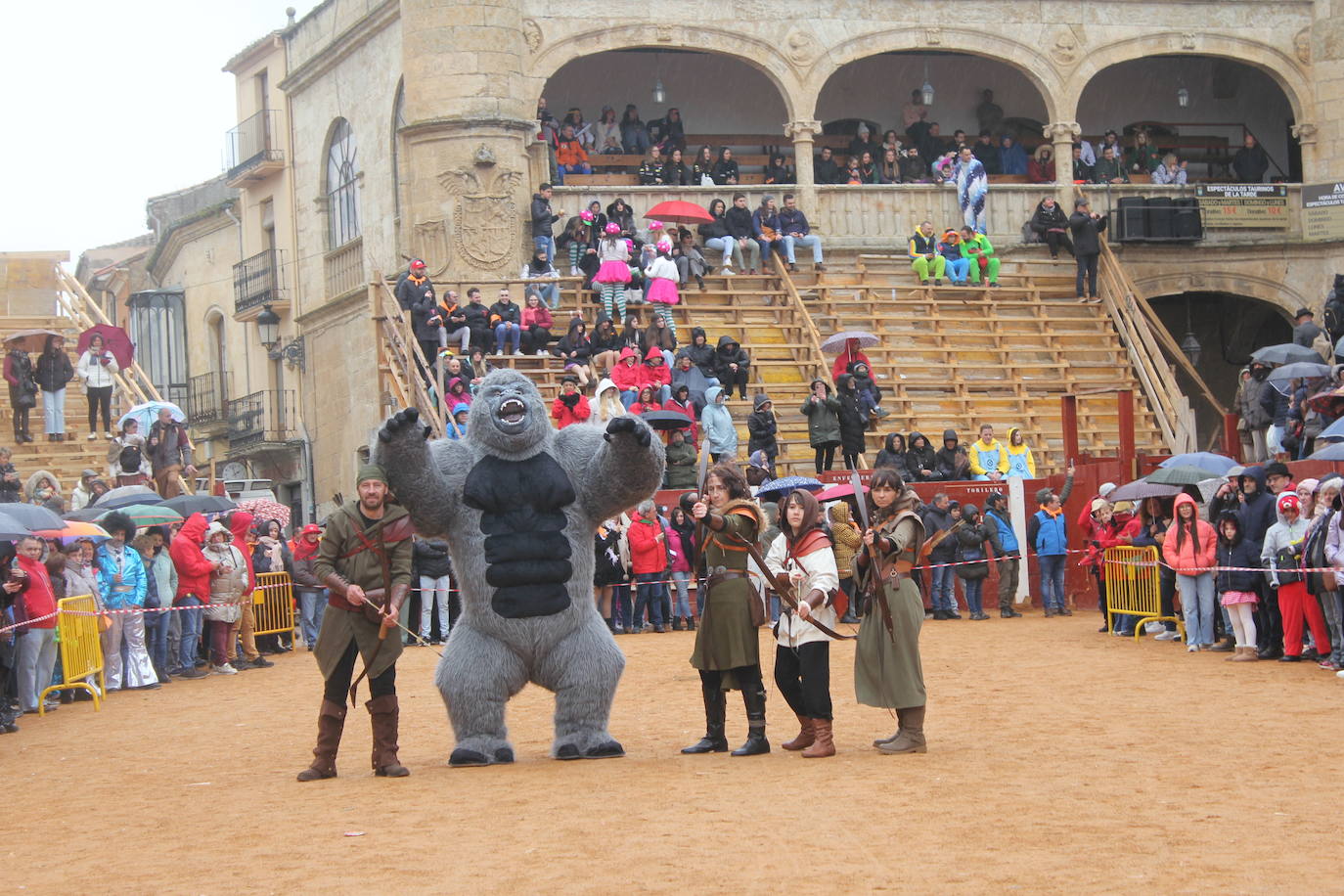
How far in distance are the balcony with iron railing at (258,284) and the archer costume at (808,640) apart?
2625cm

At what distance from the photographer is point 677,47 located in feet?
101

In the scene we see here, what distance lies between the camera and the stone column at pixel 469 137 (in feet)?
95.9

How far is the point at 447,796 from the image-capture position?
9727 millimetres

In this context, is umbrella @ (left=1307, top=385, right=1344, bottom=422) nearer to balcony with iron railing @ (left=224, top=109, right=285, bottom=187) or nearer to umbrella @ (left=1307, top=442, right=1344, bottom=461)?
umbrella @ (left=1307, top=442, right=1344, bottom=461)

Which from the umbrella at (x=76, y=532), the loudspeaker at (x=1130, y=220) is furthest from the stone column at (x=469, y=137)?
the umbrella at (x=76, y=532)

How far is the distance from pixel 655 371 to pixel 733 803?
15.7 meters

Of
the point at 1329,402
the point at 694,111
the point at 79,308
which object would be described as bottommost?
the point at 1329,402

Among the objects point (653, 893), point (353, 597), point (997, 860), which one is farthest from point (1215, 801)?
point (353, 597)

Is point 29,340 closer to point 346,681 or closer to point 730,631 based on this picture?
point 346,681

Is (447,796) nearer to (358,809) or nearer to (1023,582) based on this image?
(358,809)

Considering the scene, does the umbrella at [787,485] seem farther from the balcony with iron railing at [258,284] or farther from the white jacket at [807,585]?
the balcony with iron railing at [258,284]

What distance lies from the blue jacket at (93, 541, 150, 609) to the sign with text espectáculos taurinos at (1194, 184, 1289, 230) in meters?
20.8

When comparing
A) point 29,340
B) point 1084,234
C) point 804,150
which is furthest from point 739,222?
point 29,340

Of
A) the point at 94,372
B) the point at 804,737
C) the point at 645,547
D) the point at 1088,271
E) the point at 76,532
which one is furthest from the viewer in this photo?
the point at 1088,271
